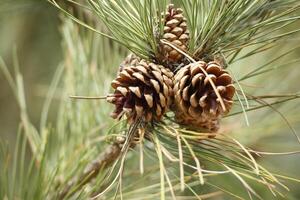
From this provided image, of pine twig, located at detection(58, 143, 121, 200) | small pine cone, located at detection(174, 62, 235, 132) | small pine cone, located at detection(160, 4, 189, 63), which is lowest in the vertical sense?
pine twig, located at detection(58, 143, 121, 200)

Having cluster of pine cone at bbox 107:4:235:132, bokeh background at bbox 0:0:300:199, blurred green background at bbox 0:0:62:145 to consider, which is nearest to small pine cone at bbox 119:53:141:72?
cluster of pine cone at bbox 107:4:235:132

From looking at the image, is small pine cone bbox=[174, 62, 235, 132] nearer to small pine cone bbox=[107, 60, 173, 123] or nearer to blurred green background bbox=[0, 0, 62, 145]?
small pine cone bbox=[107, 60, 173, 123]

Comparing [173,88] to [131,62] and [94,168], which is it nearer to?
[131,62]

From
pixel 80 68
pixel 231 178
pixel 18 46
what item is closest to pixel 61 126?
pixel 80 68

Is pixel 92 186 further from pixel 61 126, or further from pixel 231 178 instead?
pixel 231 178

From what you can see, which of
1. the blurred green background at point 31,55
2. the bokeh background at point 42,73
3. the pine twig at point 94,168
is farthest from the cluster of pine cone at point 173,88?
the blurred green background at point 31,55

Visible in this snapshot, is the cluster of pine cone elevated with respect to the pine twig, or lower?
elevated
